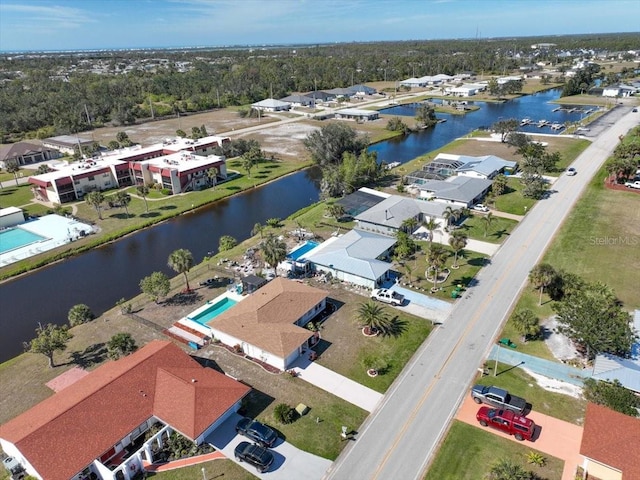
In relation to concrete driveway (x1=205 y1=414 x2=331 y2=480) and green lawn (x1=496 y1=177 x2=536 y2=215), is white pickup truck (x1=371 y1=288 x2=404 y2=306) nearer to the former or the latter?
concrete driveway (x1=205 y1=414 x2=331 y2=480)

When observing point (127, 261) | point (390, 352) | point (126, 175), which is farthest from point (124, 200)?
point (390, 352)

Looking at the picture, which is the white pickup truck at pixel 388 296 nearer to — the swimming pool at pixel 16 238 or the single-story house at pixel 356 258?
the single-story house at pixel 356 258

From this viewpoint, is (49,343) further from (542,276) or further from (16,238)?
(542,276)

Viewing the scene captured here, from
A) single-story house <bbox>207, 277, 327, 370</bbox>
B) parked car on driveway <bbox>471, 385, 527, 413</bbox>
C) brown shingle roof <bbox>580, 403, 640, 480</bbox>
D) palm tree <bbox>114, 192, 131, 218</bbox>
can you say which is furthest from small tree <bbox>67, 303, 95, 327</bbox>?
brown shingle roof <bbox>580, 403, 640, 480</bbox>

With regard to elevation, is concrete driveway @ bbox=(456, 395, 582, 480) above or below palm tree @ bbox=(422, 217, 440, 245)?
below

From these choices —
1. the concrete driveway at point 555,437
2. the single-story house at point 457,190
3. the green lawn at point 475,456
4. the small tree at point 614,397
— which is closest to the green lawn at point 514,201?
the single-story house at point 457,190
